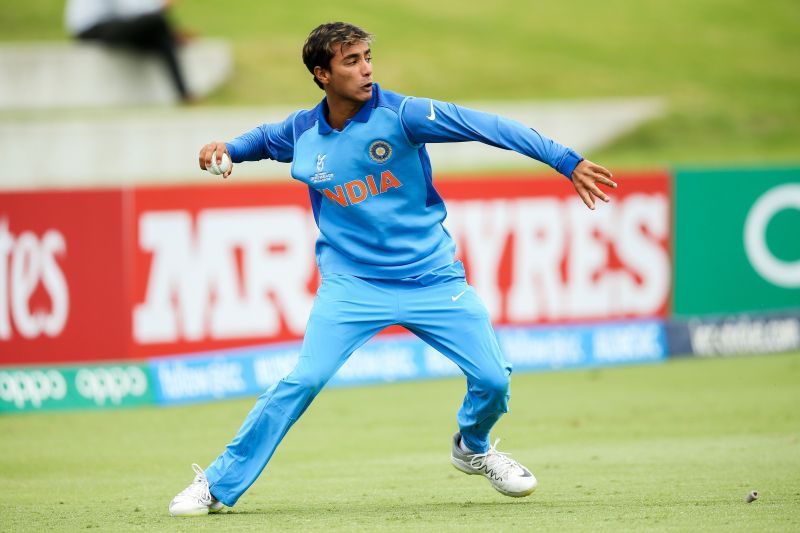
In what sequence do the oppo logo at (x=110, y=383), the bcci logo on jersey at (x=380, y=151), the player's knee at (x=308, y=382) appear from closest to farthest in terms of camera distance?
the player's knee at (x=308, y=382)
the bcci logo on jersey at (x=380, y=151)
the oppo logo at (x=110, y=383)

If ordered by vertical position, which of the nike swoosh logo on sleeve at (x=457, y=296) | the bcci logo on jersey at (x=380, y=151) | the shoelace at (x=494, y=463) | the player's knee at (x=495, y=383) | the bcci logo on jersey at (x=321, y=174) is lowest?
the shoelace at (x=494, y=463)

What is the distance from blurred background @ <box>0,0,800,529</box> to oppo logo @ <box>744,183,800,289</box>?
2cm

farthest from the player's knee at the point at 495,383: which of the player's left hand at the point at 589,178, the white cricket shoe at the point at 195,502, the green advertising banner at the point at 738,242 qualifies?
the green advertising banner at the point at 738,242

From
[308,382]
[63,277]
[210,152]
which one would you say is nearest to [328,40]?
[210,152]

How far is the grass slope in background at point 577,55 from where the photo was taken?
2598 cm

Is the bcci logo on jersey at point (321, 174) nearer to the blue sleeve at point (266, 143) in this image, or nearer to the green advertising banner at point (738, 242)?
the blue sleeve at point (266, 143)

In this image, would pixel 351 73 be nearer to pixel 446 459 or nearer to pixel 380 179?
pixel 380 179

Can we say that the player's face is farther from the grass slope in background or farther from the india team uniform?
the grass slope in background

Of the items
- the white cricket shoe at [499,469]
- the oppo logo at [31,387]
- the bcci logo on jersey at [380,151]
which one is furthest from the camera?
the oppo logo at [31,387]

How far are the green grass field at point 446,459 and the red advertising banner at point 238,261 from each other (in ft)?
3.46

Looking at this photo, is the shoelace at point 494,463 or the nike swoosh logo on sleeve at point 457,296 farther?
the shoelace at point 494,463

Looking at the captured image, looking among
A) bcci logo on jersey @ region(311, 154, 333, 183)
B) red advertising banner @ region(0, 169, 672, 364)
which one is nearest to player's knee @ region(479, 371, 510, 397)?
bcci logo on jersey @ region(311, 154, 333, 183)

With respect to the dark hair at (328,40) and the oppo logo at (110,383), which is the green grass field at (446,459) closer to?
the oppo logo at (110,383)

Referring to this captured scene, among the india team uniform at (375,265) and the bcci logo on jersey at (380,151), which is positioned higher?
the bcci logo on jersey at (380,151)
